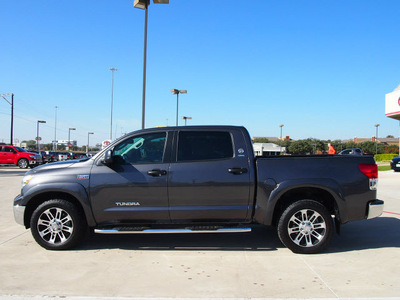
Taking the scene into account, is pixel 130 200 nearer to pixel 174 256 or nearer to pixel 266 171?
pixel 174 256

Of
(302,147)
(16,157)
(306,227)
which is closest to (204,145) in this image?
(306,227)

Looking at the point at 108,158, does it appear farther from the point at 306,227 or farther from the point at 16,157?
the point at 16,157

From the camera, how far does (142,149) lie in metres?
5.25

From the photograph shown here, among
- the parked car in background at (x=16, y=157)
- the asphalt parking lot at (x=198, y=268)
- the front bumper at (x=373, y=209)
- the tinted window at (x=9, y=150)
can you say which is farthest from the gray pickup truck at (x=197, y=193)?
the tinted window at (x=9, y=150)

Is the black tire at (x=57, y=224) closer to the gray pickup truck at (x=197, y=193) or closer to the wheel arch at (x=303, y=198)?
the gray pickup truck at (x=197, y=193)

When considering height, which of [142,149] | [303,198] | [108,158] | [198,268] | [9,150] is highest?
[142,149]

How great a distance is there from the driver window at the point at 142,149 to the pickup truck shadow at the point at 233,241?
144cm

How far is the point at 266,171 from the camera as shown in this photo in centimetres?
502

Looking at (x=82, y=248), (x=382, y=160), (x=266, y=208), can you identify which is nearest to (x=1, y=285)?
(x=82, y=248)

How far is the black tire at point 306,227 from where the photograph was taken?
16.5ft

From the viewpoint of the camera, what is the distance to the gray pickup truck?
498 cm

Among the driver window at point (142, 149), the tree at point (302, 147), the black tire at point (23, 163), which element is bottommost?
the black tire at point (23, 163)

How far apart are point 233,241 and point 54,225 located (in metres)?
2.92

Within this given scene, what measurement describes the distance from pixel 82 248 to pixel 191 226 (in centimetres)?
182
